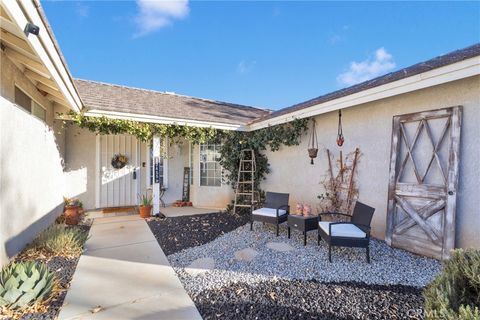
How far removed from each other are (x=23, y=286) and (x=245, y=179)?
6.30 meters

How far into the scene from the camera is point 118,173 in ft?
27.3

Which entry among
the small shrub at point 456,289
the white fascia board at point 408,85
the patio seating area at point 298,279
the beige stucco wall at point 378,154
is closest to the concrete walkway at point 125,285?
the patio seating area at point 298,279

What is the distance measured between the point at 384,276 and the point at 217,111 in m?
7.66

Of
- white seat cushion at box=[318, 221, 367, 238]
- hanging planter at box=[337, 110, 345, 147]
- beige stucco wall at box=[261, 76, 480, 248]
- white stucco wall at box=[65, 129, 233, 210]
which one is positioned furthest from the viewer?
white stucco wall at box=[65, 129, 233, 210]

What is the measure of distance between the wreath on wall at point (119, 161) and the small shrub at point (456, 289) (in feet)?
28.5

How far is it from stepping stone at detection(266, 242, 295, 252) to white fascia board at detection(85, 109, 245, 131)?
4.33m

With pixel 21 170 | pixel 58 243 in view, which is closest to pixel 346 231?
pixel 58 243

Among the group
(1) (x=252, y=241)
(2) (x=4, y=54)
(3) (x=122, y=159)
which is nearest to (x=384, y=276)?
(1) (x=252, y=241)

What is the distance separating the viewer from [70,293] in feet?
9.69

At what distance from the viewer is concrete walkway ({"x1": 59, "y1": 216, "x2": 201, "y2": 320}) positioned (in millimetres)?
2592

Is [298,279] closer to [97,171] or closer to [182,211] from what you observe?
[182,211]

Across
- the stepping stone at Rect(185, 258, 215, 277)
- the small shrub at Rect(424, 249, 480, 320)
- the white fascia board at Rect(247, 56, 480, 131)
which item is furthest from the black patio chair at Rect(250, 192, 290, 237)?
the small shrub at Rect(424, 249, 480, 320)

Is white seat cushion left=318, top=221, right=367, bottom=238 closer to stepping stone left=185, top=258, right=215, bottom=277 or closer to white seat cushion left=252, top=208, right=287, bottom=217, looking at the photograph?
white seat cushion left=252, top=208, right=287, bottom=217

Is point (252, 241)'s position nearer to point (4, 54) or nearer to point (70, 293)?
point (70, 293)
